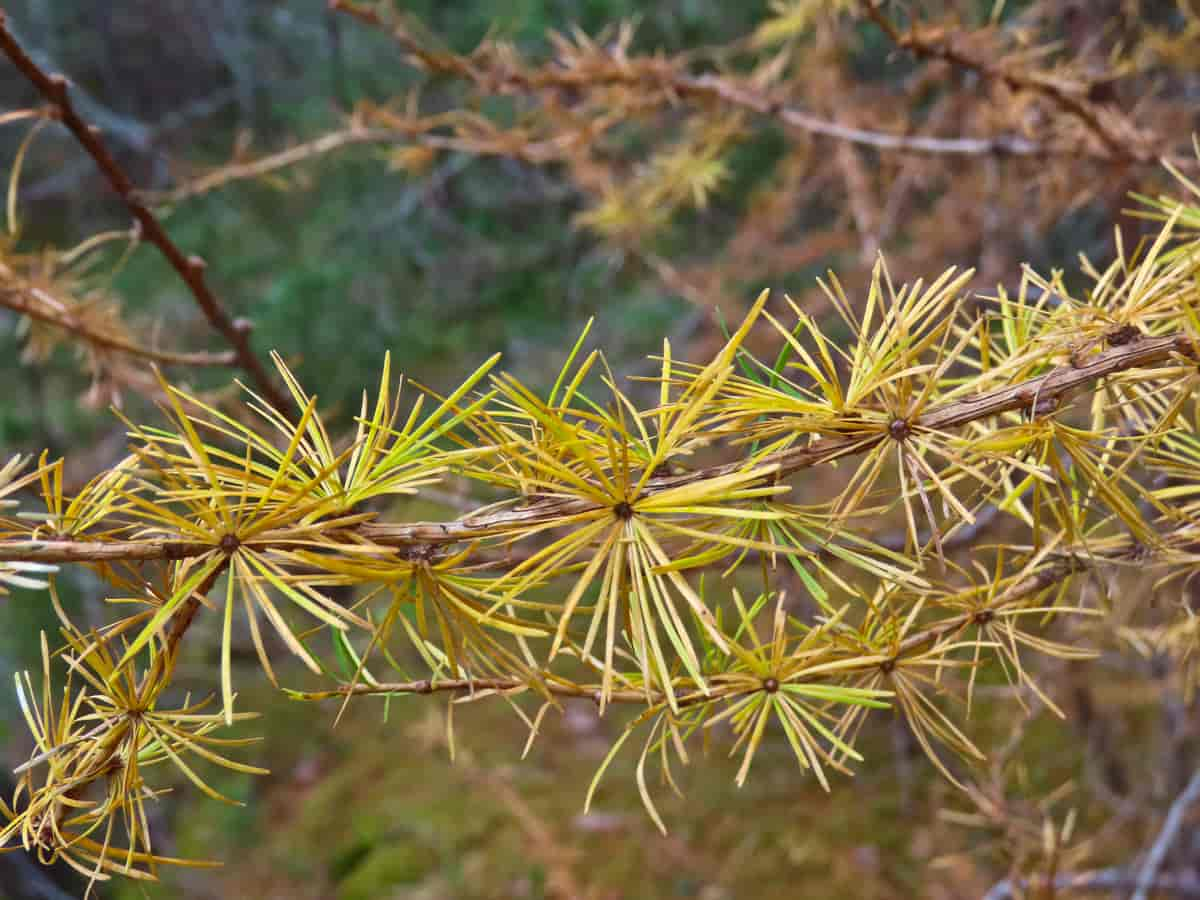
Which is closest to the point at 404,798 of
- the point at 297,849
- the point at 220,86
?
the point at 297,849

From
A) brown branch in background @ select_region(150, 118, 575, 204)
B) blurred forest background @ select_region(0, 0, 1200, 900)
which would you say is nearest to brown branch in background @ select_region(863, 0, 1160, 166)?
blurred forest background @ select_region(0, 0, 1200, 900)

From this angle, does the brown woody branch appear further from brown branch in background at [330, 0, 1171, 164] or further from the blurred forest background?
brown branch in background at [330, 0, 1171, 164]

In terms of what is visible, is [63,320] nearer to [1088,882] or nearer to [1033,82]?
[1033,82]

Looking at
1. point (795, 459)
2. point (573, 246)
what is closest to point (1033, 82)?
point (795, 459)

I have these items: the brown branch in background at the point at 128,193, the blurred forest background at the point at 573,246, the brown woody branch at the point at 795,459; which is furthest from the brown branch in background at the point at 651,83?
the brown woody branch at the point at 795,459

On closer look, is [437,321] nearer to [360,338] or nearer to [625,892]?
[360,338]
